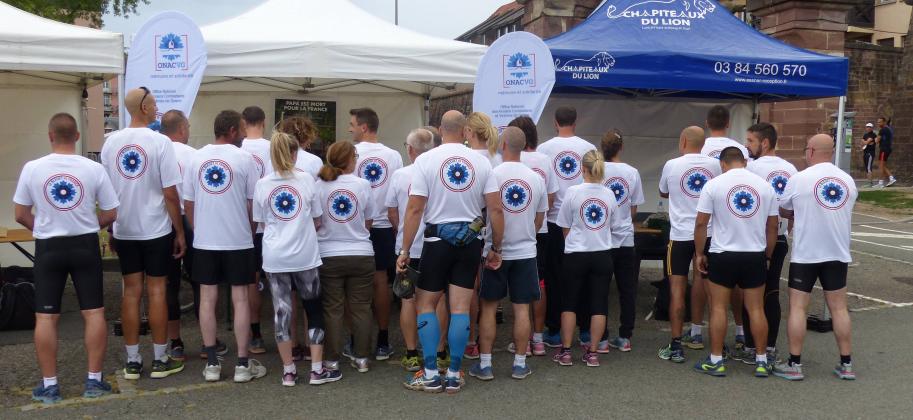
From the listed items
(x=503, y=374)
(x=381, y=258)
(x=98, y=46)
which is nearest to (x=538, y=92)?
(x=381, y=258)

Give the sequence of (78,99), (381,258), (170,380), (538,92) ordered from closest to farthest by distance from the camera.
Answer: (170,380) → (381,258) → (538,92) → (78,99)

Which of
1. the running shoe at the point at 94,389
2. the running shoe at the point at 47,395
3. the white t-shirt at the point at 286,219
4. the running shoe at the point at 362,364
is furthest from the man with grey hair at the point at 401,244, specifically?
the running shoe at the point at 47,395

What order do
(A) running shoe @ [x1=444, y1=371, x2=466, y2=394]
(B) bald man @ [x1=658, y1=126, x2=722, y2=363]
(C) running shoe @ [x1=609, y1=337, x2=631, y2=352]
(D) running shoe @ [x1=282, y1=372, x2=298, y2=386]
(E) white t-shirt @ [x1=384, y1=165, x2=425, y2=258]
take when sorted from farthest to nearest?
(C) running shoe @ [x1=609, y1=337, x2=631, y2=352]
(B) bald man @ [x1=658, y1=126, x2=722, y2=363]
(E) white t-shirt @ [x1=384, y1=165, x2=425, y2=258]
(D) running shoe @ [x1=282, y1=372, x2=298, y2=386]
(A) running shoe @ [x1=444, y1=371, x2=466, y2=394]

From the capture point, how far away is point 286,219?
456cm

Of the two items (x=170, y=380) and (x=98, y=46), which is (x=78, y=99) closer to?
(x=98, y=46)

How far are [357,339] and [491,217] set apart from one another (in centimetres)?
129

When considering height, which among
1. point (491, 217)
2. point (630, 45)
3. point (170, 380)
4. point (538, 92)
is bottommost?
point (170, 380)

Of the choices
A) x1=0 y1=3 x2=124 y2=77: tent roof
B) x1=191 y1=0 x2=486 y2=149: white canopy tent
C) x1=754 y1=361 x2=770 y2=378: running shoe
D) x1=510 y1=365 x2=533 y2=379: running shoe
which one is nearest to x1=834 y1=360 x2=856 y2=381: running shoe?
x1=754 y1=361 x2=770 y2=378: running shoe

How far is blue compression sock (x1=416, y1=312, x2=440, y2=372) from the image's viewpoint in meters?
4.61

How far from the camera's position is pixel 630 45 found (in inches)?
279

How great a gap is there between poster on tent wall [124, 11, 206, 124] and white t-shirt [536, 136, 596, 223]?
2.76 metres

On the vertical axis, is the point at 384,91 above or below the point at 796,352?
above

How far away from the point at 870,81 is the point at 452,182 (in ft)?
75.6

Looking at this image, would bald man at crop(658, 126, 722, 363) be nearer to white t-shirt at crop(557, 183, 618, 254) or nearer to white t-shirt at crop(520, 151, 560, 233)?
white t-shirt at crop(557, 183, 618, 254)
